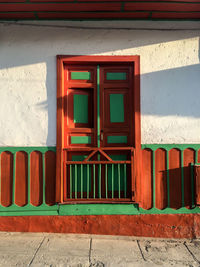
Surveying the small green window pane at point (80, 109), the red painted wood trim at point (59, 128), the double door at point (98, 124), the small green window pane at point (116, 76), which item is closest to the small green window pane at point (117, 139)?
the double door at point (98, 124)

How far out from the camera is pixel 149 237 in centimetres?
381

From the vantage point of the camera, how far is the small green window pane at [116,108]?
13.2 feet

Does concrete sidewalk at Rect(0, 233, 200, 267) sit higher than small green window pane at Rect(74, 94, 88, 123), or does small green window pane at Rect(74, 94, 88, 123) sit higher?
small green window pane at Rect(74, 94, 88, 123)

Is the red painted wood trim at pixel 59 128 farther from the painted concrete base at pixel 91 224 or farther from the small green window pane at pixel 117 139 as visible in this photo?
the small green window pane at pixel 117 139

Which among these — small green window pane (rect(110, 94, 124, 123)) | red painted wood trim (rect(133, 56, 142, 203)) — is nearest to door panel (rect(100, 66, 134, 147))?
small green window pane (rect(110, 94, 124, 123))

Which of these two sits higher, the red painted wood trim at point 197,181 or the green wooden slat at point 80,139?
the green wooden slat at point 80,139

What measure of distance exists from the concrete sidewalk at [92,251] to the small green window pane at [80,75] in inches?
102

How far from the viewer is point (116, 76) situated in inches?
160

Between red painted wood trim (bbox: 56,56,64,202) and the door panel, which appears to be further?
the door panel

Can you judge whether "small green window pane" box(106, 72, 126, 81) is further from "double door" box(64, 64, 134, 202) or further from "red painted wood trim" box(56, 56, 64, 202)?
"red painted wood trim" box(56, 56, 64, 202)

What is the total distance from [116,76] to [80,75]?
62cm

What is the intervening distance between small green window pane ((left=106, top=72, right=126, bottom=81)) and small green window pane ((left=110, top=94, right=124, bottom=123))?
0.29 m

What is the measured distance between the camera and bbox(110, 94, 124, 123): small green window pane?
4.03 meters

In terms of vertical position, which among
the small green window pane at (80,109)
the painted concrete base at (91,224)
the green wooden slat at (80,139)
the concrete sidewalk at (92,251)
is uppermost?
the small green window pane at (80,109)
